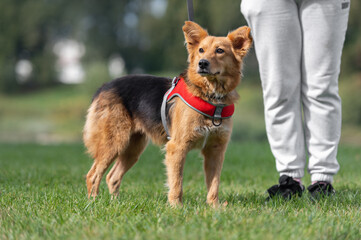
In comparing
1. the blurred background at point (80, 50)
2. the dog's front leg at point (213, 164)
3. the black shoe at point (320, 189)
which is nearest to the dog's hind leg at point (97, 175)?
the dog's front leg at point (213, 164)

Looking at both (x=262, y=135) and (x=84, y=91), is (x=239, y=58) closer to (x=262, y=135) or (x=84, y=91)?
(x=262, y=135)

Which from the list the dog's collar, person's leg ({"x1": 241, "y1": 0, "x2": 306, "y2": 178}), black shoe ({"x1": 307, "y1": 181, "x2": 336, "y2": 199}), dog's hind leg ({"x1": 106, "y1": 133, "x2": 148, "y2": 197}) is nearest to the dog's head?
the dog's collar

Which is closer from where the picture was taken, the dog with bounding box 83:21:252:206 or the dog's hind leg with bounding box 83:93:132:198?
the dog with bounding box 83:21:252:206

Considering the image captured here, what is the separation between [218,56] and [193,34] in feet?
1.21

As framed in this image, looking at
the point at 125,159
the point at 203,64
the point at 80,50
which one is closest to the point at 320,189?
the point at 203,64

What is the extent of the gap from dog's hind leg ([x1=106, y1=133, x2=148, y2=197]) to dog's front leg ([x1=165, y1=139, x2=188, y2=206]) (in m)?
0.94

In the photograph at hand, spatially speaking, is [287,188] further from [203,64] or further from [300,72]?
[203,64]

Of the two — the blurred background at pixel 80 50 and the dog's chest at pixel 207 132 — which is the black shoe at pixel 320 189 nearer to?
the dog's chest at pixel 207 132

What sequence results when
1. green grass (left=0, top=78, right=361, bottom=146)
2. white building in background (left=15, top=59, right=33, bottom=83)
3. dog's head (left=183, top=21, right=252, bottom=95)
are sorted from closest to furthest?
1. dog's head (left=183, top=21, right=252, bottom=95)
2. green grass (left=0, top=78, right=361, bottom=146)
3. white building in background (left=15, top=59, right=33, bottom=83)

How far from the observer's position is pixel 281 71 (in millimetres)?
4363

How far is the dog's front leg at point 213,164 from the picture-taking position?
407 centimetres

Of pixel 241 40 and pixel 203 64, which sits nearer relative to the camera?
pixel 203 64

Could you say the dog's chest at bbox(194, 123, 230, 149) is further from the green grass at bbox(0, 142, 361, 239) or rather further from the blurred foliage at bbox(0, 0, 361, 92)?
the blurred foliage at bbox(0, 0, 361, 92)

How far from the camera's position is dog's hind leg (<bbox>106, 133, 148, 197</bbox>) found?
4902 millimetres
